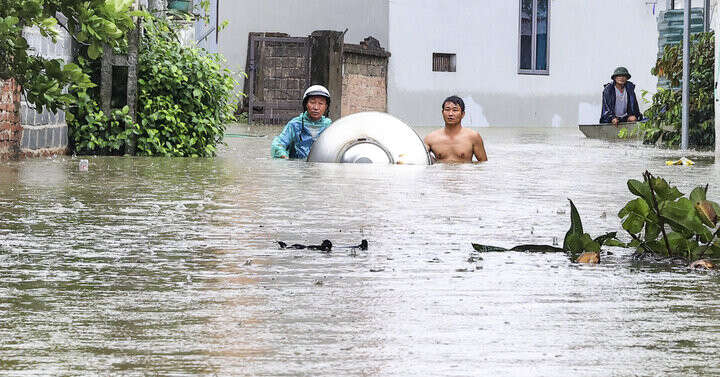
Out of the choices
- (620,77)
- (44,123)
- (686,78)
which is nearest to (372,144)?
(44,123)

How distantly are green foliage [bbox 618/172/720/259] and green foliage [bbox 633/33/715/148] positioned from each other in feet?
43.2

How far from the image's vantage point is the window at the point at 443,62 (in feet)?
108

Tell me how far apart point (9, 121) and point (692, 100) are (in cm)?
1021

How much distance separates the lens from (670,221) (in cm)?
623

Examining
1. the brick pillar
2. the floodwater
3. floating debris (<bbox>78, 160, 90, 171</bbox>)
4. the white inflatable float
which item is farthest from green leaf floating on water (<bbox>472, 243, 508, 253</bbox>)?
the white inflatable float

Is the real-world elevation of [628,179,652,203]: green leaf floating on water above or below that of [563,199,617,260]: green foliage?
above

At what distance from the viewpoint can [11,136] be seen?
43.0 ft

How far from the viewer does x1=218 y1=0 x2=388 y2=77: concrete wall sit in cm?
3180

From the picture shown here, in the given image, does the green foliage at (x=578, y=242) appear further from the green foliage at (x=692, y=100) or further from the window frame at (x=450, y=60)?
the window frame at (x=450, y=60)

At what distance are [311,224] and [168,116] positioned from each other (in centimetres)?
751

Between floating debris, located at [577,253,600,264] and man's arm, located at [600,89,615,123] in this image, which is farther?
man's arm, located at [600,89,615,123]

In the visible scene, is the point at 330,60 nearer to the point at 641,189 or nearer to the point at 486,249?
the point at 486,249

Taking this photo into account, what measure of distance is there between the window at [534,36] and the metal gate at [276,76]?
5.87m

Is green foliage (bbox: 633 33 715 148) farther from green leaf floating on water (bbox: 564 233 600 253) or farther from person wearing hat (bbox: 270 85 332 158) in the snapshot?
green leaf floating on water (bbox: 564 233 600 253)
